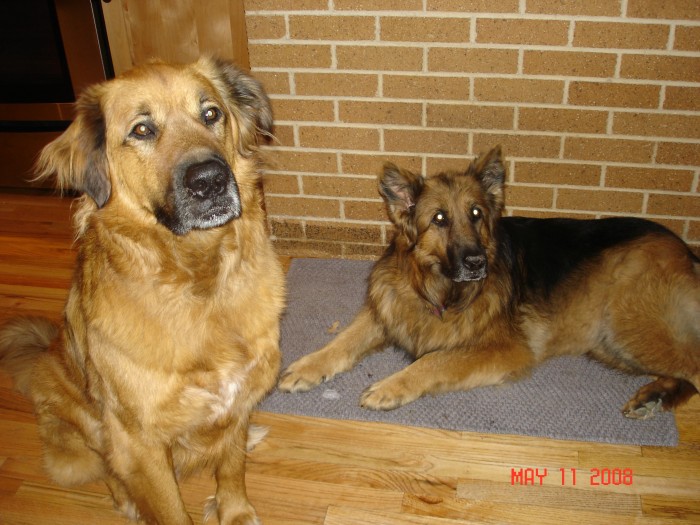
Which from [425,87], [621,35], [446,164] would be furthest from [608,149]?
[425,87]

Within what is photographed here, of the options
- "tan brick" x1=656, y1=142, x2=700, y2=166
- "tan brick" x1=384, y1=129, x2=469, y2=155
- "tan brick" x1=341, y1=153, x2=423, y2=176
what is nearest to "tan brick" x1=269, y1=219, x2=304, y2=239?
"tan brick" x1=341, y1=153, x2=423, y2=176

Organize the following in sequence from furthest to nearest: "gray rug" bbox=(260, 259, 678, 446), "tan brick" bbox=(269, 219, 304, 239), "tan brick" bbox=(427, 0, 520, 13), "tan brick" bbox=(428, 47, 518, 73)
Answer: "tan brick" bbox=(269, 219, 304, 239)
"tan brick" bbox=(428, 47, 518, 73)
"tan brick" bbox=(427, 0, 520, 13)
"gray rug" bbox=(260, 259, 678, 446)

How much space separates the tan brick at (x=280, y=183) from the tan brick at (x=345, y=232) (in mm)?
216

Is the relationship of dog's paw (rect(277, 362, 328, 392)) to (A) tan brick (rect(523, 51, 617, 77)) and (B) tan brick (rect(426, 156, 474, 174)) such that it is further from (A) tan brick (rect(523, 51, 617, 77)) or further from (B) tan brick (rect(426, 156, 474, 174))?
(A) tan brick (rect(523, 51, 617, 77))

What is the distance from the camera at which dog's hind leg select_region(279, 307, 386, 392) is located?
2.61 meters

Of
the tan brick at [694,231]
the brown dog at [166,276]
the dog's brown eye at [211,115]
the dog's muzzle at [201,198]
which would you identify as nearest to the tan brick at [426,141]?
the tan brick at [694,231]

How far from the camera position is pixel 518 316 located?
2693mm

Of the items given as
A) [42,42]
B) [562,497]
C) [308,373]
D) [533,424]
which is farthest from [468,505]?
[42,42]

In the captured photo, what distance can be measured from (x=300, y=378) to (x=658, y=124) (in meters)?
2.02

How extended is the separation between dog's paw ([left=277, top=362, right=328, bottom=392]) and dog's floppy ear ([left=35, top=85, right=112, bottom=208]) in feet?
3.87

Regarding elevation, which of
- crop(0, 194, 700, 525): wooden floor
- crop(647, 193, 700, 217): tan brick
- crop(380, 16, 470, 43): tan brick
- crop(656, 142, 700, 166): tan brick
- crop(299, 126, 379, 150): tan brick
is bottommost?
crop(0, 194, 700, 525): wooden floor

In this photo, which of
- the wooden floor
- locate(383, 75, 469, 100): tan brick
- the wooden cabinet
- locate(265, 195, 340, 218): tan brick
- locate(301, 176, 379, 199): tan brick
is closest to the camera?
the wooden floor

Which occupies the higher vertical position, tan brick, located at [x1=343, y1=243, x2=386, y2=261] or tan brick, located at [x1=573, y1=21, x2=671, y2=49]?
tan brick, located at [x1=573, y1=21, x2=671, y2=49]

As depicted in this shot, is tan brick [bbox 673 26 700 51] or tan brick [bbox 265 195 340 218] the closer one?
tan brick [bbox 673 26 700 51]
